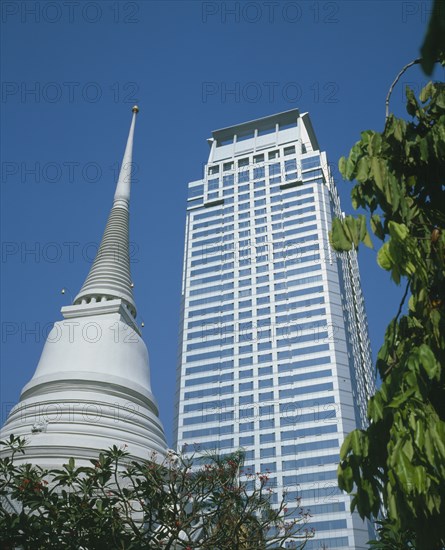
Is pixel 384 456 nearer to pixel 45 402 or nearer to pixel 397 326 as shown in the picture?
pixel 397 326

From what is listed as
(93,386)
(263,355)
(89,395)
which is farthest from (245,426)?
(89,395)

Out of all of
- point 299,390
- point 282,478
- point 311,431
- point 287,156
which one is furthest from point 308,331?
point 287,156

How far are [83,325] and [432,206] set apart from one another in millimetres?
16206

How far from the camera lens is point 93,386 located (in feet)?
56.4

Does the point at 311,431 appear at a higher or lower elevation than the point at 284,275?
lower

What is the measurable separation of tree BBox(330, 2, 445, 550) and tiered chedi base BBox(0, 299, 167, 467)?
11715 mm

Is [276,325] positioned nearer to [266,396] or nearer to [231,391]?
[266,396]

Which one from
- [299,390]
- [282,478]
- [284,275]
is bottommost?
[282,478]

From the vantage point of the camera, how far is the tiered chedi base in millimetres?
15320

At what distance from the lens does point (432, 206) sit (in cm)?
508

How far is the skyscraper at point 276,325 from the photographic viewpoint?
55406mm

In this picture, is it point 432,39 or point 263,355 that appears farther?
point 263,355

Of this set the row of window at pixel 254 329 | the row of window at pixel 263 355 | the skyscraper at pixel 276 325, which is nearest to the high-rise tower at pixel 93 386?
the skyscraper at pixel 276 325

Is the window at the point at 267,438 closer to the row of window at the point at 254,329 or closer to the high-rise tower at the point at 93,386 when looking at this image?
the row of window at the point at 254,329
